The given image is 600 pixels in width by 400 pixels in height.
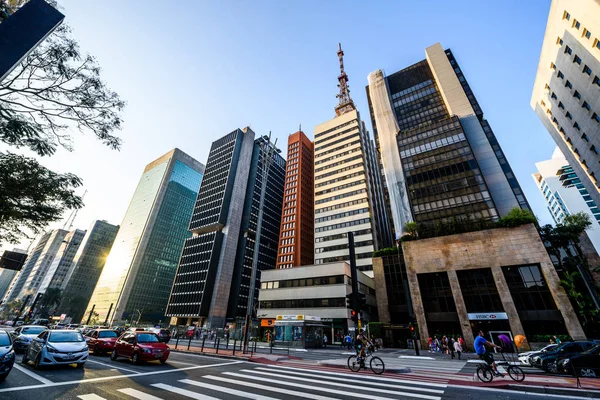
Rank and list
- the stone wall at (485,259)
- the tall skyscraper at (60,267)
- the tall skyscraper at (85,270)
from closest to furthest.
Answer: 1. the stone wall at (485,259)
2. the tall skyscraper at (85,270)
3. the tall skyscraper at (60,267)

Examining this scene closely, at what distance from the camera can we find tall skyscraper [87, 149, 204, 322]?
95125 millimetres

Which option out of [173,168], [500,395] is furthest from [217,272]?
[500,395]

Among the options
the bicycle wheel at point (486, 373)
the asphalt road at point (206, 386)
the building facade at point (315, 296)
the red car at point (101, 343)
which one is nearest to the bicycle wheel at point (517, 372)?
the bicycle wheel at point (486, 373)

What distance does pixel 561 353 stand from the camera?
13047 millimetres

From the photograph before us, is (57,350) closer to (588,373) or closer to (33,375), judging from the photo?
(33,375)

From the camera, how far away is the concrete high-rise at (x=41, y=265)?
137m

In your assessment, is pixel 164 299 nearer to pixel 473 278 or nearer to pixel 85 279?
pixel 85 279

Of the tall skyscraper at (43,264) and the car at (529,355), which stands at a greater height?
the tall skyscraper at (43,264)

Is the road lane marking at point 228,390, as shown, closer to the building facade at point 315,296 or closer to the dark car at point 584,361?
the dark car at point 584,361

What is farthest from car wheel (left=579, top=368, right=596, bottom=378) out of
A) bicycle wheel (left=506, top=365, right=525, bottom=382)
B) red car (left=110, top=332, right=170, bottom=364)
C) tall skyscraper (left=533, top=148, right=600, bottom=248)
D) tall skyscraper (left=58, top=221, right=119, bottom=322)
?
tall skyscraper (left=58, top=221, right=119, bottom=322)

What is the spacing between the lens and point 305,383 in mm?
9117

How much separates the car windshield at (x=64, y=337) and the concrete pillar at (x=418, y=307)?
3399 cm

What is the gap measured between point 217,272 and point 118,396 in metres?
76.8

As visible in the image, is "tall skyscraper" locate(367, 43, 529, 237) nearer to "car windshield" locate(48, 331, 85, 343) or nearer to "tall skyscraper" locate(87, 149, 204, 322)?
"car windshield" locate(48, 331, 85, 343)
